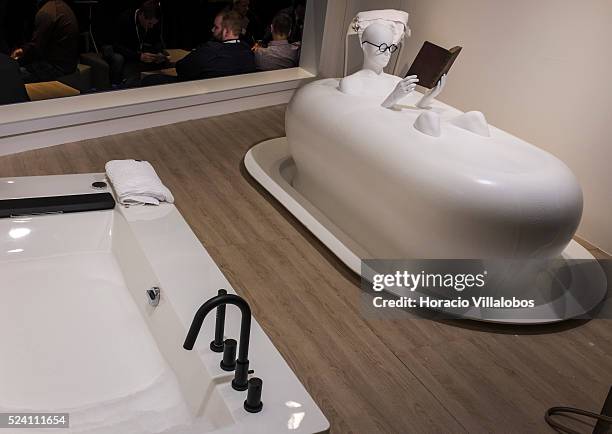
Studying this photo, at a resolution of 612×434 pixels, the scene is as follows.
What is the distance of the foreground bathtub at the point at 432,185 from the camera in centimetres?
291

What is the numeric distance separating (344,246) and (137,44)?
2383mm

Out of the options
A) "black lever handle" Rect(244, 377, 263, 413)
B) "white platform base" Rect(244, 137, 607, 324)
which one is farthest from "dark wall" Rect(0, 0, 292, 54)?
"black lever handle" Rect(244, 377, 263, 413)

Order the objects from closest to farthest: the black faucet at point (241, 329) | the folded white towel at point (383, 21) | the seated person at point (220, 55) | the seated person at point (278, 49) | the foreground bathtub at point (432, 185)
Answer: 1. the black faucet at point (241, 329)
2. the foreground bathtub at point (432, 185)
3. the folded white towel at point (383, 21)
4. the seated person at point (220, 55)
5. the seated person at point (278, 49)

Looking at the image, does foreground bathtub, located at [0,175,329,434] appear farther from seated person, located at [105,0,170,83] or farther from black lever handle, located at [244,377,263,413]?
seated person, located at [105,0,170,83]

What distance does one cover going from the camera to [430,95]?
3.63 metres

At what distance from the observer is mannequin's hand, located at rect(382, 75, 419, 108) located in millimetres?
3420

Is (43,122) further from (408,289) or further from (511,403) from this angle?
(511,403)

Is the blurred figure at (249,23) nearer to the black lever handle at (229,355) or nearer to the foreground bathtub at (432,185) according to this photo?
the foreground bathtub at (432,185)

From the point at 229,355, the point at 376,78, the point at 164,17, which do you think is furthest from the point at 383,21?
the point at 229,355

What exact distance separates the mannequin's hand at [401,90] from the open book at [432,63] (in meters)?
0.16

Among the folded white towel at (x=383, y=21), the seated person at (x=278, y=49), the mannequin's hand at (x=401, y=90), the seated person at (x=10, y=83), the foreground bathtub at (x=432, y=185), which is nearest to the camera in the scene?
the foreground bathtub at (x=432, y=185)

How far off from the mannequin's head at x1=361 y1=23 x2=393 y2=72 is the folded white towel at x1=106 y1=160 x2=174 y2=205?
1339 mm

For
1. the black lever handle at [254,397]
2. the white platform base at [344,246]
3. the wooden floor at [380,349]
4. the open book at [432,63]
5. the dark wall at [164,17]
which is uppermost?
the open book at [432,63]

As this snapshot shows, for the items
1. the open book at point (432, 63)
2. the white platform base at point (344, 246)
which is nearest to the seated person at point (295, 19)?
the white platform base at point (344, 246)
